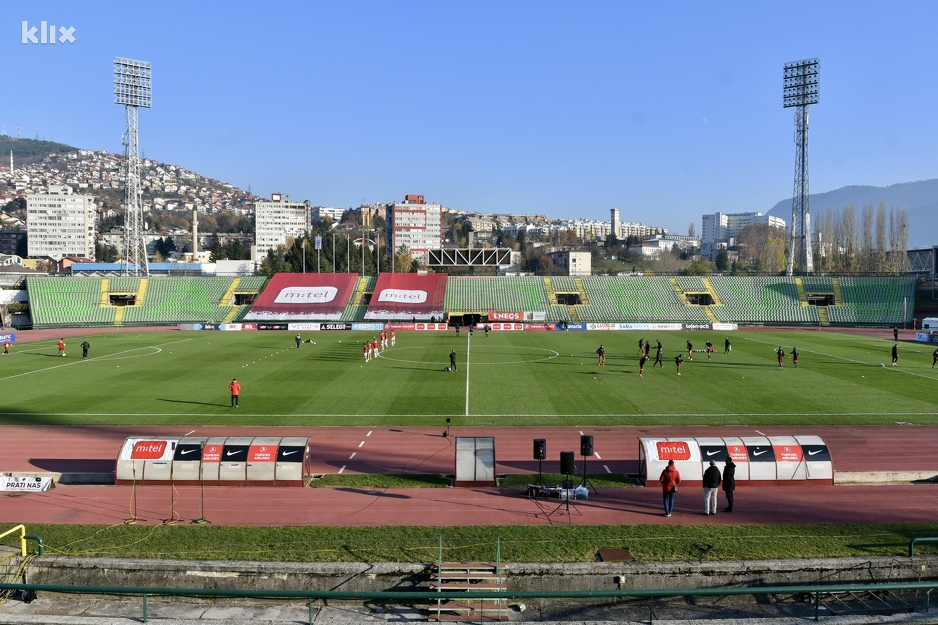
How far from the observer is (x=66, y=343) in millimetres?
54125

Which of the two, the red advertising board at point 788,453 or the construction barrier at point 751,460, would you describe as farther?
the red advertising board at point 788,453

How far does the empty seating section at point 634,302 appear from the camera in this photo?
242ft

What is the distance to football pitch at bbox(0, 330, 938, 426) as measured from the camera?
87.9 feet

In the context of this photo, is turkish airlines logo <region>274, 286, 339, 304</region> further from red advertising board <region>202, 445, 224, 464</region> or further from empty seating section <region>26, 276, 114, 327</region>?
red advertising board <region>202, 445, 224, 464</region>

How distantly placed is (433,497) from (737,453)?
324 inches

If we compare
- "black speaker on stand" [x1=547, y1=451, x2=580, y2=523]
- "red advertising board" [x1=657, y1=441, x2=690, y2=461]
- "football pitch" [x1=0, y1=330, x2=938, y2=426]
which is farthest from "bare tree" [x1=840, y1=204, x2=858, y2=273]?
"black speaker on stand" [x1=547, y1=451, x2=580, y2=523]

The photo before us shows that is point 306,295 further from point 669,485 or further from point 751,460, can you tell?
point 669,485

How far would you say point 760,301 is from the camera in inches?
3046

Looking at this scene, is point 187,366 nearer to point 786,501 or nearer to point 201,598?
point 201,598

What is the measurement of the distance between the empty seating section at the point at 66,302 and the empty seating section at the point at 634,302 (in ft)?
177

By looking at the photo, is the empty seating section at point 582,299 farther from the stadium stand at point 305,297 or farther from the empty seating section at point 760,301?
the stadium stand at point 305,297

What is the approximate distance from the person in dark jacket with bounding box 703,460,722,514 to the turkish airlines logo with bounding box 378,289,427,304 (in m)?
62.6

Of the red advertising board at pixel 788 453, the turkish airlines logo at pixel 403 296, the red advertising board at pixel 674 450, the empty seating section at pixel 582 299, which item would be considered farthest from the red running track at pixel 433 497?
the turkish airlines logo at pixel 403 296

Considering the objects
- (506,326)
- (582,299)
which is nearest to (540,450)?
(506,326)
